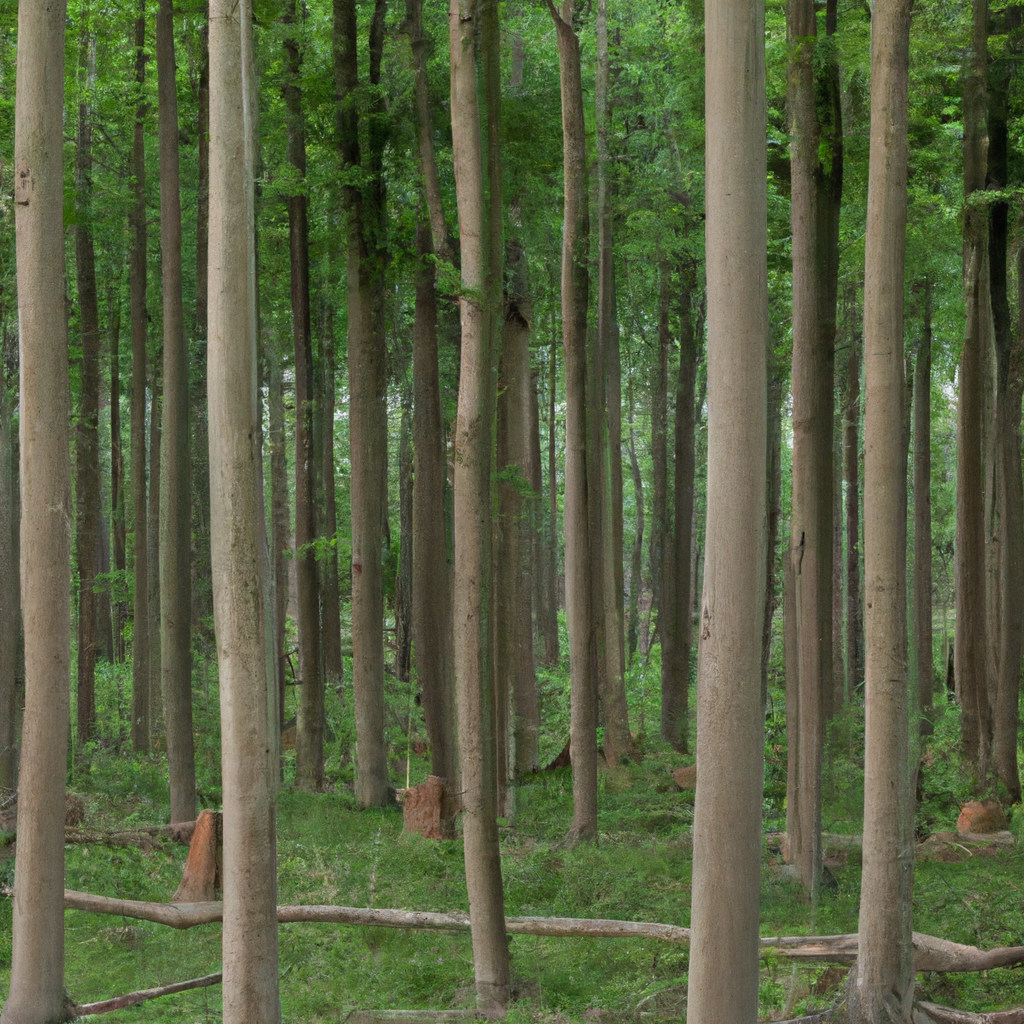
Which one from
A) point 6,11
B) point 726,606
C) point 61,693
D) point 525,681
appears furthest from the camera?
point 525,681

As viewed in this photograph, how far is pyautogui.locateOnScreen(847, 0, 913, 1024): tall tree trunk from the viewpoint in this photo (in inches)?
254

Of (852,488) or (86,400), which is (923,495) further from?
(86,400)

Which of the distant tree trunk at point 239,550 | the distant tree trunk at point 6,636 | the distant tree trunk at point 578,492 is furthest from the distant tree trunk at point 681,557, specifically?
the distant tree trunk at point 239,550

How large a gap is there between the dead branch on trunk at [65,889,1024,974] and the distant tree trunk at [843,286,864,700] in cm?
1257

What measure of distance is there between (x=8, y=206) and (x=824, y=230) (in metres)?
8.96

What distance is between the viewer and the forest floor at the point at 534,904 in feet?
24.9

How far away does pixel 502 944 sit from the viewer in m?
7.32

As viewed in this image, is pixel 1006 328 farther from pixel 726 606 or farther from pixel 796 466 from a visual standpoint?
pixel 726 606

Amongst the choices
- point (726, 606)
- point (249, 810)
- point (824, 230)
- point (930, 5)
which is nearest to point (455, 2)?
point (824, 230)

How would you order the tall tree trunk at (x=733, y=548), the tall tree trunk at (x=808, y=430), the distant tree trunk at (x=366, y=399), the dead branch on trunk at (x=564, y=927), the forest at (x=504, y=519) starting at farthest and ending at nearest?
1. the distant tree trunk at (x=366, y=399)
2. the tall tree trunk at (x=808, y=430)
3. the dead branch on trunk at (x=564, y=927)
4. the forest at (x=504, y=519)
5. the tall tree trunk at (x=733, y=548)

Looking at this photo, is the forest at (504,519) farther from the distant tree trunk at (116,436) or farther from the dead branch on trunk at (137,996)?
the distant tree trunk at (116,436)

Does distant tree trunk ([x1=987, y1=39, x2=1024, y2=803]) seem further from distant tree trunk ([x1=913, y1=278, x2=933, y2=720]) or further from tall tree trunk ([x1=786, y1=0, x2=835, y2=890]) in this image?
tall tree trunk ([x1=786, y1=0, x2=835, y2=890])

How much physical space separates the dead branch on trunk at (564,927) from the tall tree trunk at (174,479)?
3.08m

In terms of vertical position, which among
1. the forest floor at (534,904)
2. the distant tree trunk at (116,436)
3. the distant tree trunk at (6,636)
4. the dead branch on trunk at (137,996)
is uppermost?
the distant tree trunk at (116,436)
